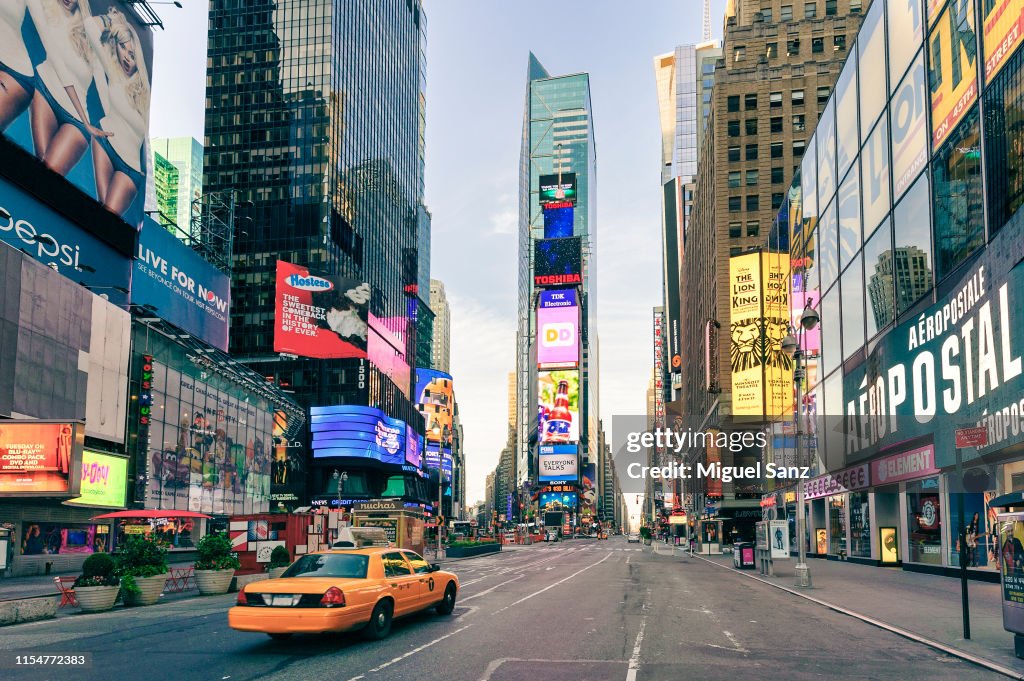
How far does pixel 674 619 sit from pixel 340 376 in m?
106

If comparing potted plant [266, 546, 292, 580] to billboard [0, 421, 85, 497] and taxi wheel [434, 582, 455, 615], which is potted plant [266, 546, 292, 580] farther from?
taxi wheel [434, 582, 455, 615]

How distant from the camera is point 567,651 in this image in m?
13.1

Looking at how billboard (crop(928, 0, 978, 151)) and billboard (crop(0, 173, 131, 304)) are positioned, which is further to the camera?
billboard (crop(0, 173, 131, 304))

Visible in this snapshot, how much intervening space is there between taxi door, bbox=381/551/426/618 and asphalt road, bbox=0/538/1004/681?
1.54ft

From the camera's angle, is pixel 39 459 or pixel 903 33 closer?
pixel 39 459

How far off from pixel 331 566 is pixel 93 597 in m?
9.71

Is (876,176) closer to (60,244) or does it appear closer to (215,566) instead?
(215,566)

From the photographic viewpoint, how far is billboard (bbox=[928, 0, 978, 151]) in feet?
99.6

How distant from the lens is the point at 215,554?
84.1 ft

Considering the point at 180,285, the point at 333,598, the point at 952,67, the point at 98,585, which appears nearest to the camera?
the point at 333,598

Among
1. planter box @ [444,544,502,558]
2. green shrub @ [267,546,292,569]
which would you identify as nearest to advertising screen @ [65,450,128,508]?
green shrub @ [267,546,292,569]

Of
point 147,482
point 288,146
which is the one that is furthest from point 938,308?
point 288,146

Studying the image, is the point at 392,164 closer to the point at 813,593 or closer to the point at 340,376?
the point at 340,376

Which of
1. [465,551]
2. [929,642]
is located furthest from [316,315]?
[929,642]
